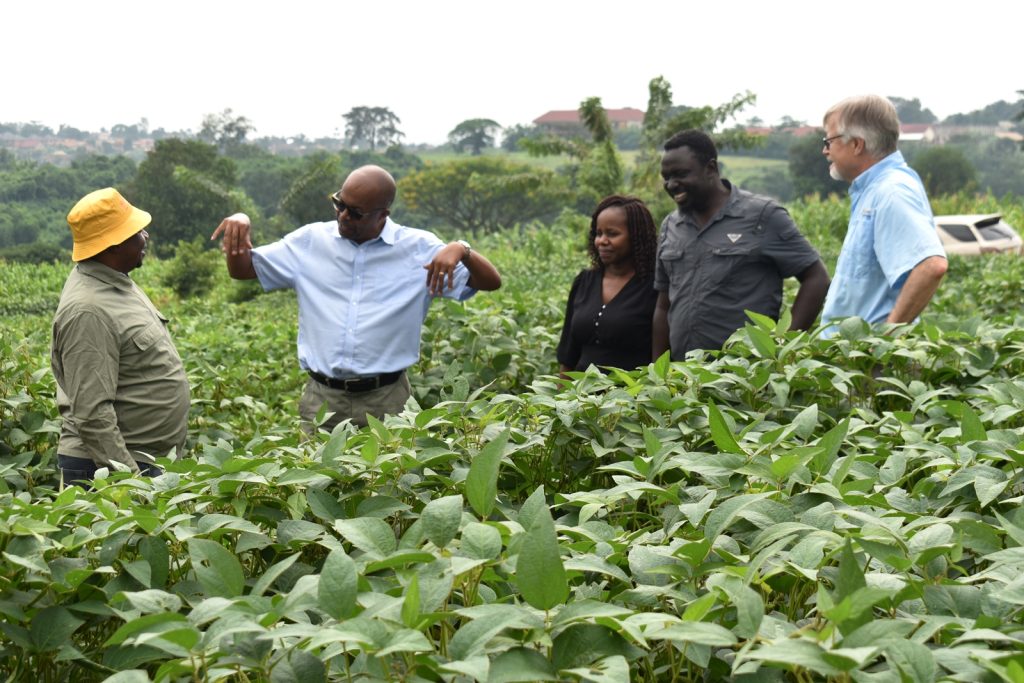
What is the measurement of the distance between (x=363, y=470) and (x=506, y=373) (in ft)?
7.46

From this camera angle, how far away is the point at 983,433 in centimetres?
177

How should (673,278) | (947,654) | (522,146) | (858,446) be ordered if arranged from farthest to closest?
(522,146) → (673,278) → (858,446) → (947,654)

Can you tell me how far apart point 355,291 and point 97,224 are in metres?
0.91

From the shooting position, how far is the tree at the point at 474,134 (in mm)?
87062

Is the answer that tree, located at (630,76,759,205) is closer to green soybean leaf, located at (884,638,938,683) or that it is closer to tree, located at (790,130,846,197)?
green soybean leaf, located at (884,638,938,683)

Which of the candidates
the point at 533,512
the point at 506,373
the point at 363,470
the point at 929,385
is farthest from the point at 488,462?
the point at 506,373

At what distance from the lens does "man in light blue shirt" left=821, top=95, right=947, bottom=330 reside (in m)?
3.36

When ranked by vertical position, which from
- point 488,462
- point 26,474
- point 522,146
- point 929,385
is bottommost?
point 26,474

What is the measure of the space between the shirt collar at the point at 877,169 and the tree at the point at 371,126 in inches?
3096

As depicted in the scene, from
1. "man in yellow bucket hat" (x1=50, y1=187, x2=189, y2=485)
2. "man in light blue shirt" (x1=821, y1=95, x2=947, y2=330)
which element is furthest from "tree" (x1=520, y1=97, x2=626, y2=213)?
"man in yellow bucket hat" (x1=50, y1=187, x2=189, y2=485)

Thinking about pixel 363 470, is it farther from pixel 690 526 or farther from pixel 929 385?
pixel 929 385

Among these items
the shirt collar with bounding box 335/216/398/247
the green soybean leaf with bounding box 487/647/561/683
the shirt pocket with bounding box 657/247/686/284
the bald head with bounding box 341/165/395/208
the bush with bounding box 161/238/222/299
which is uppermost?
the bald head with bounding box 341/165/395/208

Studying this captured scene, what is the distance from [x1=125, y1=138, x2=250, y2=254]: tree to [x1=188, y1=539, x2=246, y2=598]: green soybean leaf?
30.9m

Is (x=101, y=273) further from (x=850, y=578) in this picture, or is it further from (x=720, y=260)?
(x=850, y=578)
